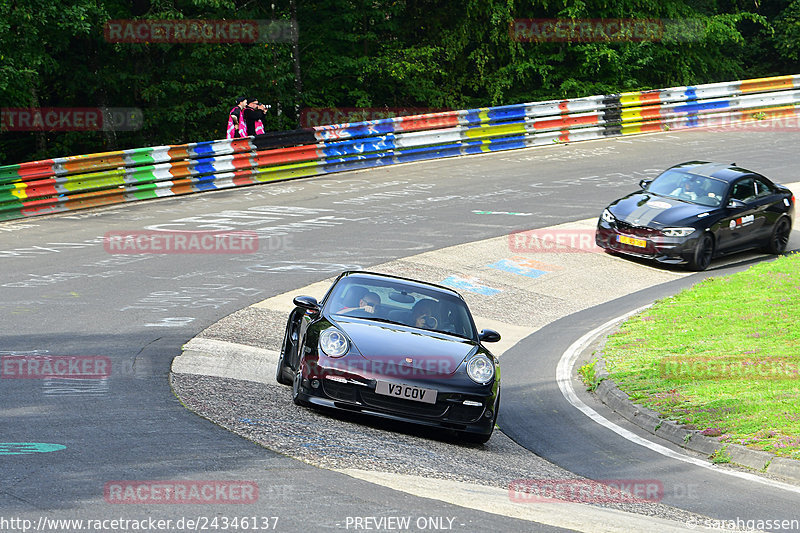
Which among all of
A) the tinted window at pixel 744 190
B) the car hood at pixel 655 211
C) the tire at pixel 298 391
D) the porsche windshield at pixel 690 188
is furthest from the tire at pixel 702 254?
the tire at pixel 298 391

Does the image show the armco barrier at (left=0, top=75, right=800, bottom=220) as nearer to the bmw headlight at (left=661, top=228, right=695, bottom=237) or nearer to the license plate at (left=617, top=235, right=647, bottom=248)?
the license plate at (left=617, top=235, right=647, bottom=248)

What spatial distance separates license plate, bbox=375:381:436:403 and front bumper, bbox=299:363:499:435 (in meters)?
0.03

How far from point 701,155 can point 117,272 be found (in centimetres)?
1794

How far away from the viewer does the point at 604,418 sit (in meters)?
11.4

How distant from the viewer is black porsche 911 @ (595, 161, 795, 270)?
18578 millimetres

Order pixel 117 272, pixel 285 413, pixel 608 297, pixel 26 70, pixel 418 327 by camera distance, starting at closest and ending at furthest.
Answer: pixel 285 413, pixel 418 327, pixel 117 272, pixel 608 297, pixel 26 70

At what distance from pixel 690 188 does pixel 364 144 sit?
30.0ft

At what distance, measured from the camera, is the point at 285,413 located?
30.4ft


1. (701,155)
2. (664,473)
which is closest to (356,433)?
(664,473)

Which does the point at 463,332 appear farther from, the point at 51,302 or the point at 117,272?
the point at 117,272

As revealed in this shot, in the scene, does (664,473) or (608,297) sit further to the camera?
(608,297)

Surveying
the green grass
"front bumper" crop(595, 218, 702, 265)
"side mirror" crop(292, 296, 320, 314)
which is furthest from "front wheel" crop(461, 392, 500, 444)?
"front bumper" crop(595, 218, 702, 265)

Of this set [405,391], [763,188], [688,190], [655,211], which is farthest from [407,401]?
[763,188]

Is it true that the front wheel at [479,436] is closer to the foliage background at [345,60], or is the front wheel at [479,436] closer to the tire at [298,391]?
the tire at [298,391]
